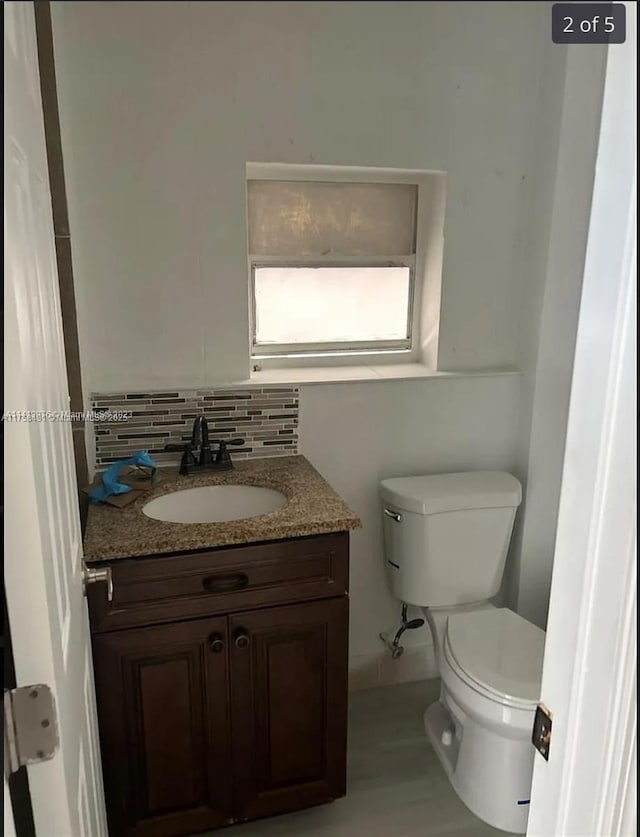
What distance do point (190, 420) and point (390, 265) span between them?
786 mm

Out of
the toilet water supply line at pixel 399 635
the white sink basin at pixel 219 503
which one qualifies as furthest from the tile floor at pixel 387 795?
the white sink basin at pixel 219 503

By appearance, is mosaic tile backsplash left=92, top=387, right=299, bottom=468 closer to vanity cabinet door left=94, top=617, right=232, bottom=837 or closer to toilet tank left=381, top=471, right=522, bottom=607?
toilet tank left=381, top=471, right=522, bottom=607

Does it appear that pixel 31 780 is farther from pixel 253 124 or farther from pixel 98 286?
pixel 253 124

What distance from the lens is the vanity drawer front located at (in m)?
1.41

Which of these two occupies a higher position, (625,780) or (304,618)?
(625,780)

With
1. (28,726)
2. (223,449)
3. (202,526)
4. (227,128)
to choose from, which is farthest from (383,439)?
(28,726)

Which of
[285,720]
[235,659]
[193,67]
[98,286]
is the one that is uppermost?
[193,67]

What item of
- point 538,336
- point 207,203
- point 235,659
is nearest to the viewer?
point 235,659

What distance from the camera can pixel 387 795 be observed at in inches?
70.4

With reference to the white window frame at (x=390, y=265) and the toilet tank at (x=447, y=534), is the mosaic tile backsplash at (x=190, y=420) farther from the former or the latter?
the toilet tank at (x=447, y=534)

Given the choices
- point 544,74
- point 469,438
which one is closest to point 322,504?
point 469,438

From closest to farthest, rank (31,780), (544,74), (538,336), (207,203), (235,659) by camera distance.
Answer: (31,780), (235,659), (207,203), (544,74), (538,336)

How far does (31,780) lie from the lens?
0.68 m

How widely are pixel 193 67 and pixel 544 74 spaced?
98 centimetres
